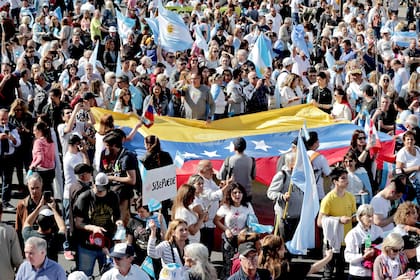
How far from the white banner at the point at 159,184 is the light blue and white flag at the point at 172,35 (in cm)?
855

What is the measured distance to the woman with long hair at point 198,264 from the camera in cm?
992

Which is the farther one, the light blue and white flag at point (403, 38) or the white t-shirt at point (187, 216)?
the light blue and white flag at point (403, 38)

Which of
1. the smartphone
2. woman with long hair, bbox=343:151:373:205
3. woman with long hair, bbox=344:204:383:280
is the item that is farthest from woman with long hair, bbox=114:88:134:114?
woman with long hair, bbox=344:204:383:280

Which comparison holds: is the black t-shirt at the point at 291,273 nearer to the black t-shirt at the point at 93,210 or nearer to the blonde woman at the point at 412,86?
the black t-shirt at the point at 93,210

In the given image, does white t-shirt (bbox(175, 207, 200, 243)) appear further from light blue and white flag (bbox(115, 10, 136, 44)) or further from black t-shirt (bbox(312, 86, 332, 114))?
light blue and white flag (bbox(115, 10, 136, 44))

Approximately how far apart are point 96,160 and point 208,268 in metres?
4.34

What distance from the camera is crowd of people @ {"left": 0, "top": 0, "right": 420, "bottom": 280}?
419 inches

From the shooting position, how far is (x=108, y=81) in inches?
694

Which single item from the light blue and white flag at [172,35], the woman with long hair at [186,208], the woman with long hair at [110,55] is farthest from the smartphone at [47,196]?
the woman with long hair at [110,55]

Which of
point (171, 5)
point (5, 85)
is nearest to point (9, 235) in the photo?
point (5, 85)

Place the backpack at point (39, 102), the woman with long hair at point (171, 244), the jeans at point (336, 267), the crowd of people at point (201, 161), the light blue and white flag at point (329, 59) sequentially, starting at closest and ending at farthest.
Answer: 1. the woman with long hair at point (171, 244)
2. the crowd of people at point (201, 161)
3. the jeans at point (336, 267)
4. the backpack at point (39, 102)
5. the light blue and white flag at point (329, 59)

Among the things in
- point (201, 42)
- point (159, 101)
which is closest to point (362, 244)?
point (159, 101)

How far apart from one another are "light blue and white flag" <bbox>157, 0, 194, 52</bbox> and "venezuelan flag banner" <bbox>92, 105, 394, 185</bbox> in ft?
11.5

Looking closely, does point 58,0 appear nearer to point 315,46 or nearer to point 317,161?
point 315,46
